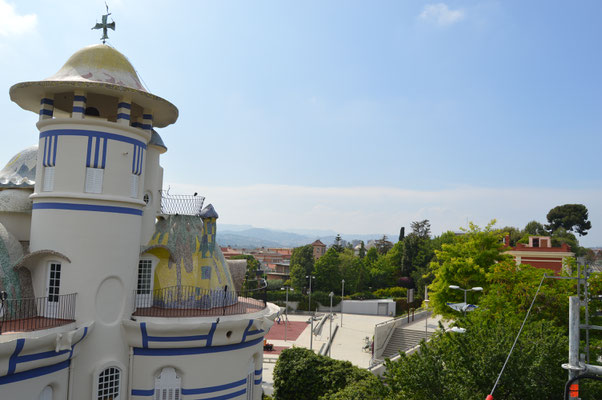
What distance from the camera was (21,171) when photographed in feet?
61.0

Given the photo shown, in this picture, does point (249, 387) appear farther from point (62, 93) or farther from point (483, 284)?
point (483, 284)

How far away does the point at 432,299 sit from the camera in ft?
110

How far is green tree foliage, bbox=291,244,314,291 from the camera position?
249 feet

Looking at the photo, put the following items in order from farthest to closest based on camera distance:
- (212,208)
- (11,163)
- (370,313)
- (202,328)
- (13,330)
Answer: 1. (370,313)
2. (212,208)
3. (11,163)
4. (202,328)
5. (13,330)

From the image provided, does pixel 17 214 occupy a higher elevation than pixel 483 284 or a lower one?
higher

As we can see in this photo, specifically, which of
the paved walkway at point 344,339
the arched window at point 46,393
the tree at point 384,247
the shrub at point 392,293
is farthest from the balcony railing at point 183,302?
the tree at point 384,247

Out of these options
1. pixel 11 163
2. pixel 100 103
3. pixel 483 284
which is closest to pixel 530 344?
pixel 483 284

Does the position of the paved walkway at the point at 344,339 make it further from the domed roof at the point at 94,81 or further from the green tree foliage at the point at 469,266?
the domed roof at the point at 94,81

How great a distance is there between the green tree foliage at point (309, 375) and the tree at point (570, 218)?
275 ft

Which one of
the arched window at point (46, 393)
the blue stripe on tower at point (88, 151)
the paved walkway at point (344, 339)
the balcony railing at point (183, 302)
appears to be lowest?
the paved walkway at point (344, 339)

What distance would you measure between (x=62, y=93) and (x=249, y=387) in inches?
584

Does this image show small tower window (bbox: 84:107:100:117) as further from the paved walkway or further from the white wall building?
the paved walkway

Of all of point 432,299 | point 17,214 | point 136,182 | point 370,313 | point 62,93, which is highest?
point 62,93

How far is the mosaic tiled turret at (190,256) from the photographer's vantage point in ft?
62.0
